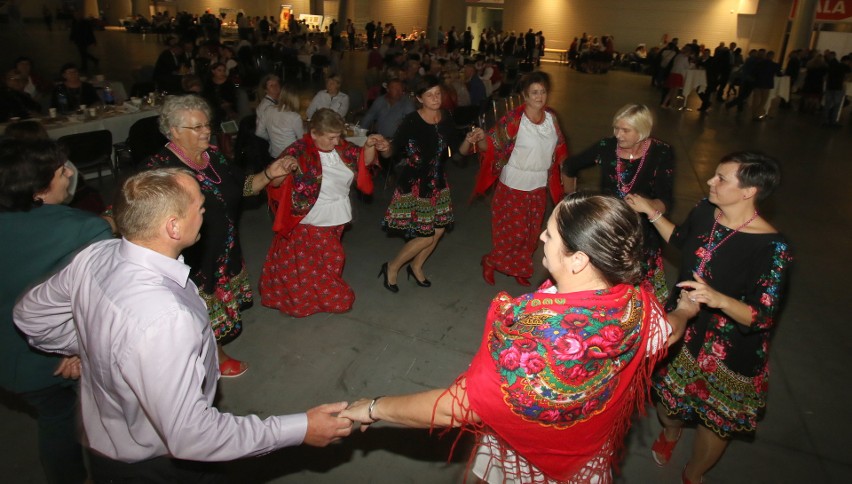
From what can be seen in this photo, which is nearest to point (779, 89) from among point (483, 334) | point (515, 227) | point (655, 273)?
point (515, 227)

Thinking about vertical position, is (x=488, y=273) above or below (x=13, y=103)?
below

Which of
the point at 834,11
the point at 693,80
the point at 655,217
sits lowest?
the point at 655,217

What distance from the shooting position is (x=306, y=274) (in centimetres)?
392

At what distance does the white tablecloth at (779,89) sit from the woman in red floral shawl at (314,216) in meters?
14.5

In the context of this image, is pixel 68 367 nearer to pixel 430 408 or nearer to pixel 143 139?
pixel 430 408

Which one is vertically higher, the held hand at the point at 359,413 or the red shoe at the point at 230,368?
the held hand at the point at 359,413

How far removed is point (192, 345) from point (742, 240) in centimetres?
222

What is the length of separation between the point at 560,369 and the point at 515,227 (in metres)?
3.15

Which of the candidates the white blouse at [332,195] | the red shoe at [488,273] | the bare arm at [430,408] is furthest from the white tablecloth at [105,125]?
the bare arm at [430,408]

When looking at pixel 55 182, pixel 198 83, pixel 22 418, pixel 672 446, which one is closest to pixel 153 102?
pixel 198 83

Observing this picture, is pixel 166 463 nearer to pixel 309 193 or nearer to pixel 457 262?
pixel 309 193

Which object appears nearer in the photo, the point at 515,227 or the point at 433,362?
the point at 433,362

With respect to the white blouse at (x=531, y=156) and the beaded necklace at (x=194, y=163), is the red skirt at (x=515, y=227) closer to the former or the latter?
the white blouse at (x=531, y=156)

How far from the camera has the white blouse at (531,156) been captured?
4.09 m
